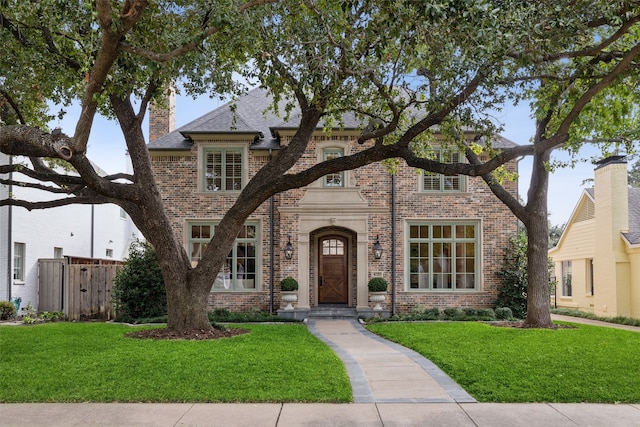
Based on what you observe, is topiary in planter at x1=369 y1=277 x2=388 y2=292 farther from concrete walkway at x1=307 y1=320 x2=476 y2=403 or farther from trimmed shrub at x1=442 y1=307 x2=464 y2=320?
concrete walkway at x1=307 y1=320 x2=476 y2=403

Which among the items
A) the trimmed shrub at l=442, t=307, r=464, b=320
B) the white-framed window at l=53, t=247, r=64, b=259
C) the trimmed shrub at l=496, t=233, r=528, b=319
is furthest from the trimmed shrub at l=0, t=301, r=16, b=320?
the trimmed shrub at l=496, t=233, r=528, b=319

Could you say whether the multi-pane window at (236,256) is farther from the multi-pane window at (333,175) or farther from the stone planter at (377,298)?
the stone planter at (377,298)

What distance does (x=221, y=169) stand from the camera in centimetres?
1862

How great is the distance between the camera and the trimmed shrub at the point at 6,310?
54.6 feet

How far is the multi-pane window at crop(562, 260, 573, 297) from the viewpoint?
25.1m

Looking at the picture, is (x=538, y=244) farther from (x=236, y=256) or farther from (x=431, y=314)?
(x=236, y=256)

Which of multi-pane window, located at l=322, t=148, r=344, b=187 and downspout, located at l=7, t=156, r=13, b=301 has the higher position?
multi-pane window, located at l=322, t=148, r=344, b=187

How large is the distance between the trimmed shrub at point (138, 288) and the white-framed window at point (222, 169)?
10.5ft

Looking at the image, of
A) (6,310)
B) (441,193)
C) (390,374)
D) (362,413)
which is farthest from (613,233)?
(6,310)

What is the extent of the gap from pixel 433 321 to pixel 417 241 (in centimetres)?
313

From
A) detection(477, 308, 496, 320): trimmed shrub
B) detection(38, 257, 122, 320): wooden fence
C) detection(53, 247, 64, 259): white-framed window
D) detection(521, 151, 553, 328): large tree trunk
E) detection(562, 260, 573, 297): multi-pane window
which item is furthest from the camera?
detection(562, 260, 573, 297): multi-pane window

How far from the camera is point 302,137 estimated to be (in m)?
12.2

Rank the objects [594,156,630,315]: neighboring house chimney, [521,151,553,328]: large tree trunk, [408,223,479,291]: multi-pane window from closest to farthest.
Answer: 1. [521,151,553,328]: large tree trunk
2. [408,223,479,291]: multi-pane window
3. [594,156,630,315]: neighboring house chimney

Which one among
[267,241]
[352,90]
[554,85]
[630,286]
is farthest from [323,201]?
[630,286]
